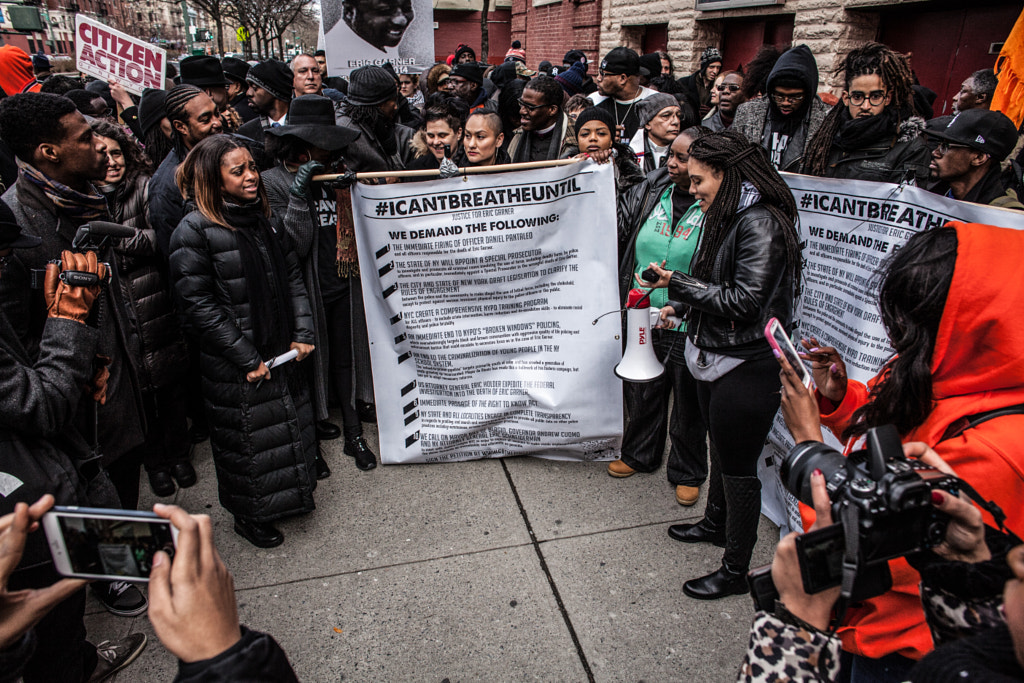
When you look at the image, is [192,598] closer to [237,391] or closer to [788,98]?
[237,391]

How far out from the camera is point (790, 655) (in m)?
1.11

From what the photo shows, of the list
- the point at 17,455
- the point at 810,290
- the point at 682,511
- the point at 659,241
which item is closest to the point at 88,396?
the point at 17,455

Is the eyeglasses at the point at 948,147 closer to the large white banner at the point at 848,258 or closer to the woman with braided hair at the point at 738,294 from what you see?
the large white banner at the point at 848,258

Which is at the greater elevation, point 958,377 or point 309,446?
point 958,377

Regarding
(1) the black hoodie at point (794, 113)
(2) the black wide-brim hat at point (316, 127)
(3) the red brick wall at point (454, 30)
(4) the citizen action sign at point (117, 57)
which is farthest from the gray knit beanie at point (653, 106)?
(3) the red brick wall at point (454, 30)

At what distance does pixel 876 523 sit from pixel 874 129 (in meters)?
3.31

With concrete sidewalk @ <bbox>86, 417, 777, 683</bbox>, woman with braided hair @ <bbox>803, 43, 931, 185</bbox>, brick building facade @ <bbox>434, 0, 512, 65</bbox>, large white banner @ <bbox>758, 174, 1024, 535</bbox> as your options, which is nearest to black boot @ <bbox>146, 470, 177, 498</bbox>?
concrete sidewalk @ <bbox>86, 417, 777, 683</bbox>

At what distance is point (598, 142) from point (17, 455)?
3.04m

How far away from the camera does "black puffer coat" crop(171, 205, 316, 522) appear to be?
9.10ft

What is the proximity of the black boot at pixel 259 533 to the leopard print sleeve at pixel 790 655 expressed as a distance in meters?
2.53

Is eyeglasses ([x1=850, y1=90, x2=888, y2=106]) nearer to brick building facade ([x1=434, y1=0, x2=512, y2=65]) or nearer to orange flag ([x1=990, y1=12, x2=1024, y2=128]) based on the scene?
orange flag ([x1=990, y1=12, x2=1024, y2=128])

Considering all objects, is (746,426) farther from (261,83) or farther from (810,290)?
(261,83)

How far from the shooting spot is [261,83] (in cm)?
531

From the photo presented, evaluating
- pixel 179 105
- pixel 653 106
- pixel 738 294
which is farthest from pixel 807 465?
pixel 179 105
